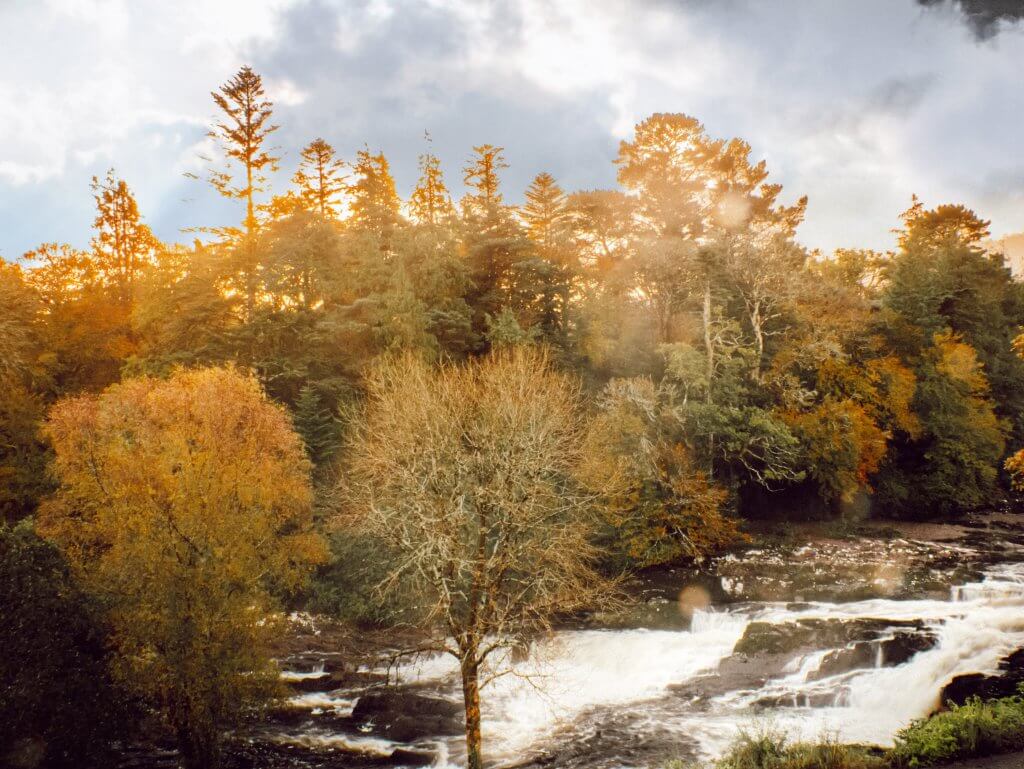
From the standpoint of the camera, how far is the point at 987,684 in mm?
14945

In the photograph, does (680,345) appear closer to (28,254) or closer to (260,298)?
(260,298)

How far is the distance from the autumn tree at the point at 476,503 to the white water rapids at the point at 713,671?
164 cm

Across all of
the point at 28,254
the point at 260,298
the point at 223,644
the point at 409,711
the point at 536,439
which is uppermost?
the point at 28,254

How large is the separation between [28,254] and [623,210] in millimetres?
35987

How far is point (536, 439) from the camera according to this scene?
1694 cm

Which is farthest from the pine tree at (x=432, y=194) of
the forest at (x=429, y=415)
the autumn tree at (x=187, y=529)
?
the autumn tree at (x=187, y=529)

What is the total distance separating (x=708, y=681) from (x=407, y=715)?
351 inches

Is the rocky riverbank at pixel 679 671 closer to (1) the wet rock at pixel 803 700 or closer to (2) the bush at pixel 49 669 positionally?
(1) the wet rock at pixel 803 700

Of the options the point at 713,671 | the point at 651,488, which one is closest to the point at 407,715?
the point at 713,671

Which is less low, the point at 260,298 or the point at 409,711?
the point at 260,298

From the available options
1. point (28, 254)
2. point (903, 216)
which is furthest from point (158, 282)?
point (903, 216)

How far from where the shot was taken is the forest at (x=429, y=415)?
14789 mm

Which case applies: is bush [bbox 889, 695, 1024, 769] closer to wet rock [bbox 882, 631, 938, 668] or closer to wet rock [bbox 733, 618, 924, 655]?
wet rock [bbox 882, 631, 938, 668]

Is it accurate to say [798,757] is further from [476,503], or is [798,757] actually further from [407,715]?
[407,715]
